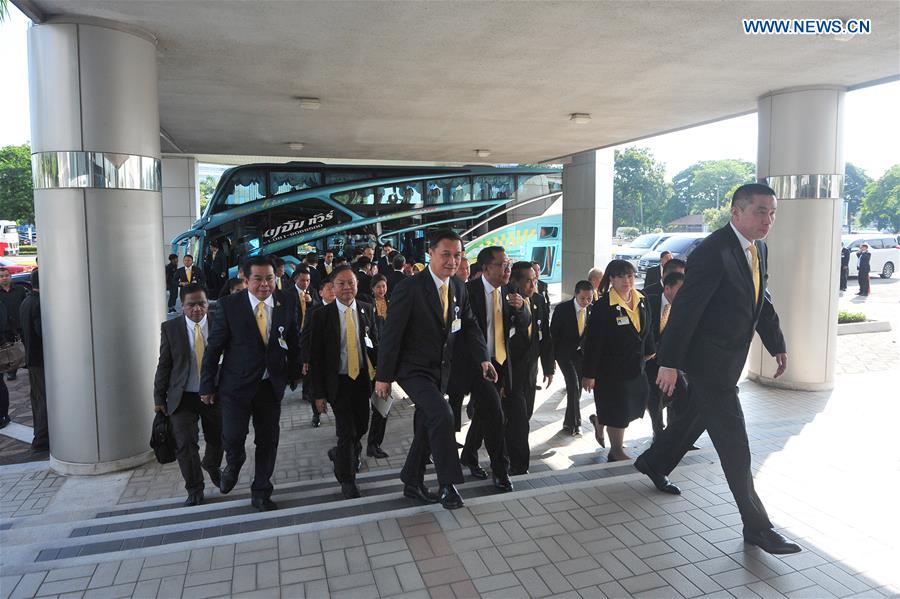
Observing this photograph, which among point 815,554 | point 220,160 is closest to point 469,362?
point 815,554

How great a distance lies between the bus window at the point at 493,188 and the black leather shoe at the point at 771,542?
622 inches

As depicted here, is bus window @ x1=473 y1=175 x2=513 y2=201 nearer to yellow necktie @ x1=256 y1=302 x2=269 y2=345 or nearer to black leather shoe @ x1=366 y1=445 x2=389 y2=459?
black leather shoe @ x1=366 y1=445 x2=389 y2=459

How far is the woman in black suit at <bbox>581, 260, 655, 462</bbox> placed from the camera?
5047 mm

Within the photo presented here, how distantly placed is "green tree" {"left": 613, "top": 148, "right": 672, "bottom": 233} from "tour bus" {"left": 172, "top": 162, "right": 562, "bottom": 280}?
55636 millimetres

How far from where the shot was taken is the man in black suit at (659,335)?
18.1 feet

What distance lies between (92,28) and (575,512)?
5.45 meters

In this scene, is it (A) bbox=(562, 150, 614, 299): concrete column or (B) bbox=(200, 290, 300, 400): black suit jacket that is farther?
(A) bbox=(562, 150, 614, 299): concrete column

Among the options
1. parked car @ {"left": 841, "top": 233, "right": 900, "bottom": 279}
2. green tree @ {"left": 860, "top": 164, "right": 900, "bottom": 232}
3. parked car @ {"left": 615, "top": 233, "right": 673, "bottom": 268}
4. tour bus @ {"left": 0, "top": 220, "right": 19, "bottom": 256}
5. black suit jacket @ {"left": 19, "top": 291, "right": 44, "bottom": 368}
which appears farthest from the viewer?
green tree @ {"left": 860, "top": 164, "right": 900, "bottom": 232}

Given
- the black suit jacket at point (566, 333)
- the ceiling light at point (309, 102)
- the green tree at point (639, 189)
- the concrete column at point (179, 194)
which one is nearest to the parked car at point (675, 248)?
the concrete column at point (179, 194)

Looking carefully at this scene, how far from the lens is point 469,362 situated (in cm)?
470

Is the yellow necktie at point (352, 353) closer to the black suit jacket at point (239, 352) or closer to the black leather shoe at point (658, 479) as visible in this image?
the black suit jacket at point (239, 352)

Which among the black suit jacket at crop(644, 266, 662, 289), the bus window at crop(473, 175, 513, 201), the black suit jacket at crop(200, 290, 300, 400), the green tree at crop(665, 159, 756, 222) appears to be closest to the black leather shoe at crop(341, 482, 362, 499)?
the black suit jacket at crop(200, 290, 300, 400)

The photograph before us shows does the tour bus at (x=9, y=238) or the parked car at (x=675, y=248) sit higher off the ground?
the tour bus at (x=9, y=238)

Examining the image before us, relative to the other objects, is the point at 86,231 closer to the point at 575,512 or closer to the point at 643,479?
the point at 575,512
